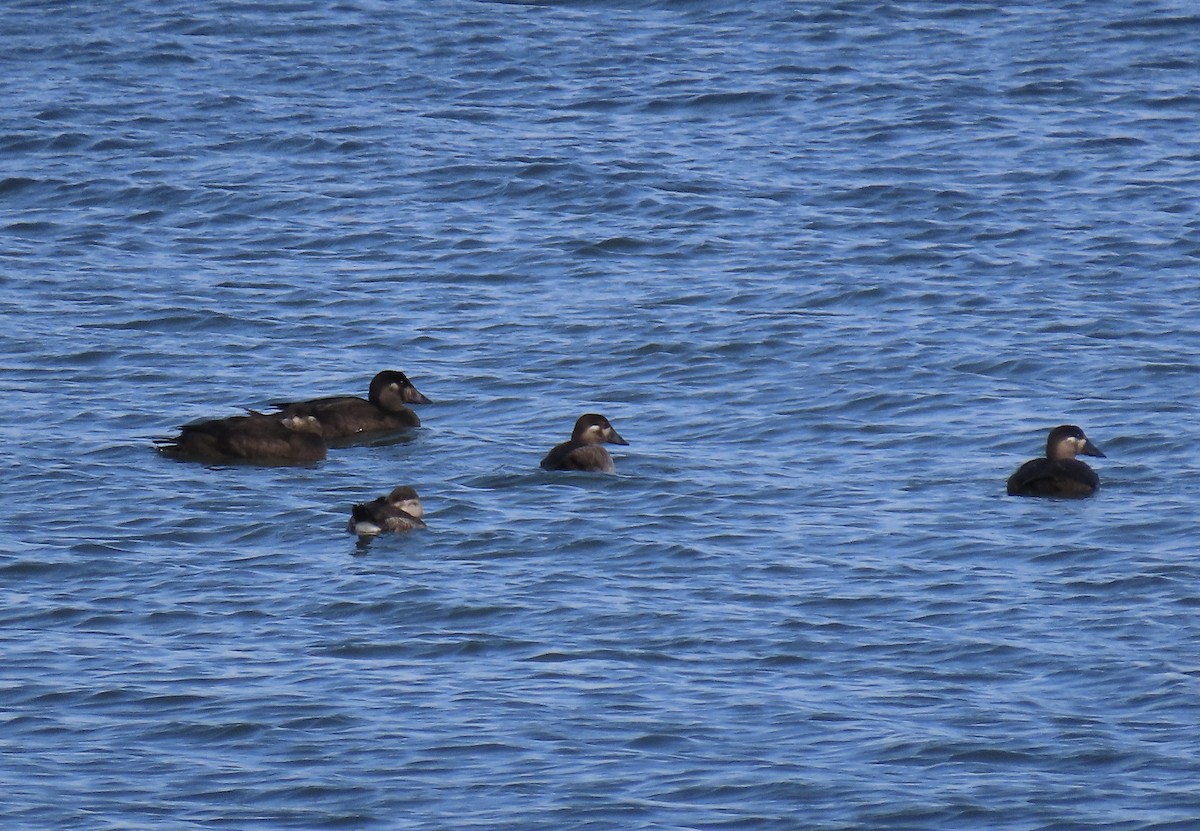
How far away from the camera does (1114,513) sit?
12.9 meters

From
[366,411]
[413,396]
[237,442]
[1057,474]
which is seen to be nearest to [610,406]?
[413,396]

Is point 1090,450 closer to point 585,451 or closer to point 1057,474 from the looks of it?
point 1057,474

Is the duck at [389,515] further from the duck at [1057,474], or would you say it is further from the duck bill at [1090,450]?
the duck bill at [1090,450]

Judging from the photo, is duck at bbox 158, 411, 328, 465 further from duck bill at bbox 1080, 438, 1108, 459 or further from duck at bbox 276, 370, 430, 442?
duck bill at bbox 1080, 438, 1108, 459

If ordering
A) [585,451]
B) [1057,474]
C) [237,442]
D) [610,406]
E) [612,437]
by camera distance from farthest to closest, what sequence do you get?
[610,406] < [612,437] < [237,442] < [585,451] < [1057,474]

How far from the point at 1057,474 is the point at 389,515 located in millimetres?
3670

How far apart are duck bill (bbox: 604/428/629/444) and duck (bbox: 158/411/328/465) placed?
74.6 inches

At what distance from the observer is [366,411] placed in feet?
48.8

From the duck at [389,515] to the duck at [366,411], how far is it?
2047 mm

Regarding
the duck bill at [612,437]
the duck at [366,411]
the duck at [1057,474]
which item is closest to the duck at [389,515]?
the duck bill at [612,437]

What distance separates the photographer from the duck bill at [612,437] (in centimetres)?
1404

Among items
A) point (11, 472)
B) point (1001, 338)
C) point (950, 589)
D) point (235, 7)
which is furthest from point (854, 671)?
point (235, 7)

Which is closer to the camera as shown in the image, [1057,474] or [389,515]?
[389,515]

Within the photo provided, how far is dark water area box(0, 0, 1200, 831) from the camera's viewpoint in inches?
365
